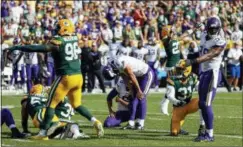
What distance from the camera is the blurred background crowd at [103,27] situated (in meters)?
22.7

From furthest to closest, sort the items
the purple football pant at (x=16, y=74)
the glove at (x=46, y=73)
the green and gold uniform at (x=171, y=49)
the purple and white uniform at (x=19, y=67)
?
the glove at (x=46, y=73) < the purple football pant at (x=16, y=74) < the purple and white uniform at (x=19, y=67) < the green and gold uniform at (x=171, y=49)

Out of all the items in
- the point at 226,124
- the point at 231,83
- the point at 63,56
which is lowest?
the point at 231,83

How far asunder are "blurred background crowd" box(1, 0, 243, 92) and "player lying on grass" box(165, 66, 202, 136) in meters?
9.24

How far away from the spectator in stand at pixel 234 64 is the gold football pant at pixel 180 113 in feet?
40.6

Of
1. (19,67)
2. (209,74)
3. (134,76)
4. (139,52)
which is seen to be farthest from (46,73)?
(209,74)

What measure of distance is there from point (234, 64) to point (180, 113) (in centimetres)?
1281

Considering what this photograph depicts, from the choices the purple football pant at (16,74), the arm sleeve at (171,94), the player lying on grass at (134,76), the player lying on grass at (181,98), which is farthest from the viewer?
the purple football pant at (16,74)

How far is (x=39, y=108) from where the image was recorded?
11.2 m

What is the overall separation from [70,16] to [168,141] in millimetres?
15590

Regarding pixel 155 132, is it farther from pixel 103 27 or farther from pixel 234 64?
pixel 103 27

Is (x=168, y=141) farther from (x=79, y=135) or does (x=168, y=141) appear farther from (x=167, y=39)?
(x=167, y=39)

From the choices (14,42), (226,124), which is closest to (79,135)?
(226,124)

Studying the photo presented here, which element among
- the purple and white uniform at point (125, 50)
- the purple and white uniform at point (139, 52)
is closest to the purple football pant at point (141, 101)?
the purple and white uniform at point (125, 50)

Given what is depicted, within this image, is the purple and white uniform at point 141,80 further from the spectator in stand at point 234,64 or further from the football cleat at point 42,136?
the spectator in stand at point 234,64
